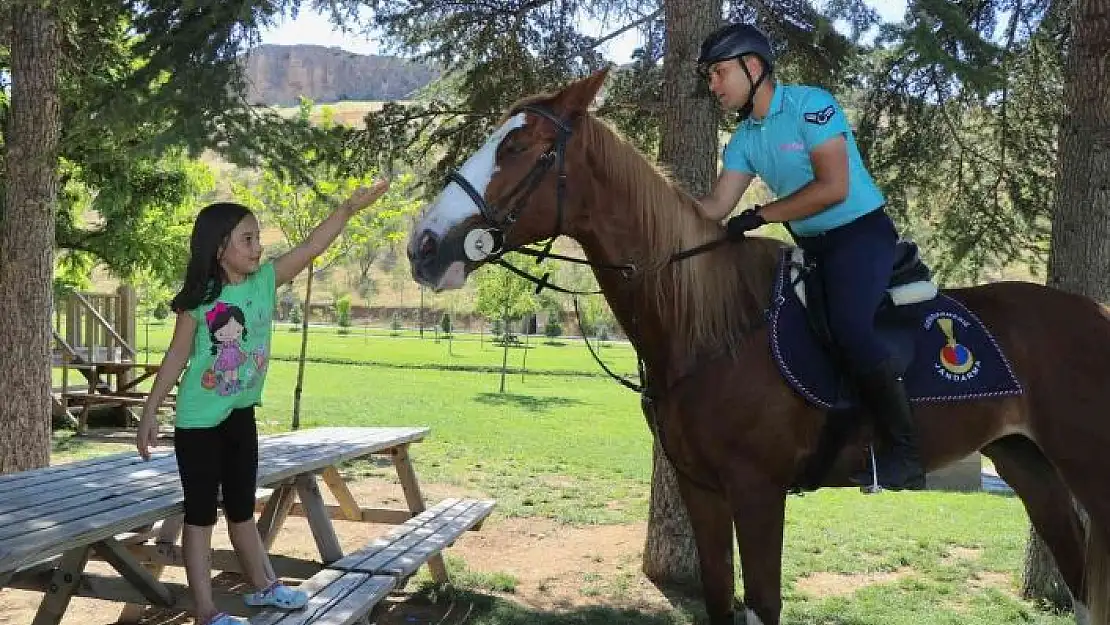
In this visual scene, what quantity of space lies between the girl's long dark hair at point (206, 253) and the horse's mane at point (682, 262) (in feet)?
4.76

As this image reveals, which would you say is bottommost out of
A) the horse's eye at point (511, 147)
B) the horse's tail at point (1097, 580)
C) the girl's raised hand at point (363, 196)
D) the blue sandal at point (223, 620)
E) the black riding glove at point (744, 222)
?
the blue sandal at point (223, 620)

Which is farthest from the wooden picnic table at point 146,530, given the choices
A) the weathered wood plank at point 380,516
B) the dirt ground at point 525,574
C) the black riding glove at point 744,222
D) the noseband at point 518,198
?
the black riding glove at point 744,222

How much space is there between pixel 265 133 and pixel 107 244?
8.44m

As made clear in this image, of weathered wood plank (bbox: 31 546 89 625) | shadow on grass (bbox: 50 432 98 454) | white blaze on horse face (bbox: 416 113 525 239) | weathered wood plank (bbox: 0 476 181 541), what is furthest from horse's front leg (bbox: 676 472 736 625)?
shadow on grass (bbox: 50 432 98 454)

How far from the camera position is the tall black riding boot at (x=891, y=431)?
3221 mm

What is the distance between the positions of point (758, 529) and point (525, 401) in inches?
731

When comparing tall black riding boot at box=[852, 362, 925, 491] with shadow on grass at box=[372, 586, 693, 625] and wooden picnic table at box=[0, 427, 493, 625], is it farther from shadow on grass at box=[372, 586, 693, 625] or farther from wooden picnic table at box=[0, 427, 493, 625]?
shadow on grass at box=[372, 586, 693, 625]

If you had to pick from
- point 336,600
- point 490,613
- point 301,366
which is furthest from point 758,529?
point 301,366

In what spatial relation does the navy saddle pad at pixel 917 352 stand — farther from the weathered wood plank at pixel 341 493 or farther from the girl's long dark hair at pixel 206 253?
the weathered wood plank at pixel 341 493

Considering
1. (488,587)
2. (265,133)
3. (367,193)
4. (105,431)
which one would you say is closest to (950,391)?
(367,193)

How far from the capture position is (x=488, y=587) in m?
5.98

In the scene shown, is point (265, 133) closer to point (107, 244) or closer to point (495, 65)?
point (495, 65)

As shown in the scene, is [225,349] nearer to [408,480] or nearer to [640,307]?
[640,307]

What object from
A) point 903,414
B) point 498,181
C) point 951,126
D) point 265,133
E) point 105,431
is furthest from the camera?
point 105,431
